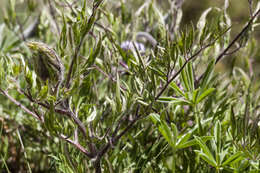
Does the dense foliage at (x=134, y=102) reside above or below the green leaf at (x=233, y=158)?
above

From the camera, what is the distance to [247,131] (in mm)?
466

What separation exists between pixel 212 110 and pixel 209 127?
0.10m

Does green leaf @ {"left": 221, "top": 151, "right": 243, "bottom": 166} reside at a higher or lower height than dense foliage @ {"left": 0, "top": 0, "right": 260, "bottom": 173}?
lower

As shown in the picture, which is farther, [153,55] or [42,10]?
[42,10]

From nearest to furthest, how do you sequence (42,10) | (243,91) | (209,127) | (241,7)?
(209,127), (243,91), (42,10), (241,7)

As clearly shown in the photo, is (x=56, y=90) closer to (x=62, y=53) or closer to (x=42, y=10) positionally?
(x=62, y=53)

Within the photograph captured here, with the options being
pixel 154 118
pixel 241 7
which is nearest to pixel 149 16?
pixel 154 118

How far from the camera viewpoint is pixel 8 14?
834 millimetres

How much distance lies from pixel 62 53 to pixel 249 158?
1.08ft

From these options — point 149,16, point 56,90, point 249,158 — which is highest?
point 149,16

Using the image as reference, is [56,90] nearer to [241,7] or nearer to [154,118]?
[154,118]

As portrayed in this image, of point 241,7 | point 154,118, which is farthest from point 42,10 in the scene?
point 241,7

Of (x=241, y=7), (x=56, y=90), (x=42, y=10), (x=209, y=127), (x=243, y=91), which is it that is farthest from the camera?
(x=241, y=7)

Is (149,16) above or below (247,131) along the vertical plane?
above
